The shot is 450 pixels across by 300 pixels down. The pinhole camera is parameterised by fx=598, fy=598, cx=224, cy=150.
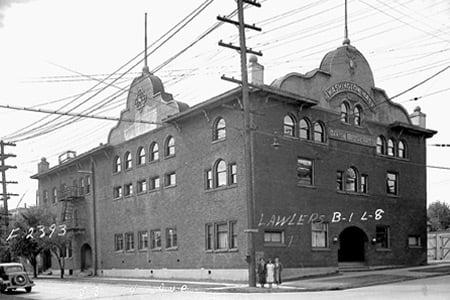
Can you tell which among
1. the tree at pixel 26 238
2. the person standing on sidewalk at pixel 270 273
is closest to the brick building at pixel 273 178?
the person standing on sidewalk at pixel 270 273

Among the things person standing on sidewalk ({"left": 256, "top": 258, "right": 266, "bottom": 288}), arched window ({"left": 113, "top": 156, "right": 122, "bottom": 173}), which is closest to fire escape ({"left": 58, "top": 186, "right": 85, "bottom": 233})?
arched window ({"left": 113, "top": 156, "right": 122, "bottom": 173})

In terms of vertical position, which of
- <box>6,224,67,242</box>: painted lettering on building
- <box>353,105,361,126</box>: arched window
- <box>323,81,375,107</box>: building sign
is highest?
<box>323,81,375,107</box>: building sign

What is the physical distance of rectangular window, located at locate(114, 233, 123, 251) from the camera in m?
45.6

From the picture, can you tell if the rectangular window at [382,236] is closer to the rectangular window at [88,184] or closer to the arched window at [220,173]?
the arched window at [220,173]

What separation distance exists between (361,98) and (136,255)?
19.3 metres

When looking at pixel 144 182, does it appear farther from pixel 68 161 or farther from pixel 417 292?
pixel 417 292

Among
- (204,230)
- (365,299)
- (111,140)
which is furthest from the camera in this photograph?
(111,140)

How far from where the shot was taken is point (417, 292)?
22.3 m

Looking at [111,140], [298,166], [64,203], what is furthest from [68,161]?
[298,166]

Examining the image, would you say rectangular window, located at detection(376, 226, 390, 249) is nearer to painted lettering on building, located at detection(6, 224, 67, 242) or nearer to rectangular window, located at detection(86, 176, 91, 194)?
painted lettering on building, located at detection(6, 224, 67, 242)

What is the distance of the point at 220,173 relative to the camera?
Result: 115ft

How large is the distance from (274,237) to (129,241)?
50.1 ft

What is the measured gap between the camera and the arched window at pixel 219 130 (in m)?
34.7

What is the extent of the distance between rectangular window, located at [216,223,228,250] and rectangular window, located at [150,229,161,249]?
23.6 feet
